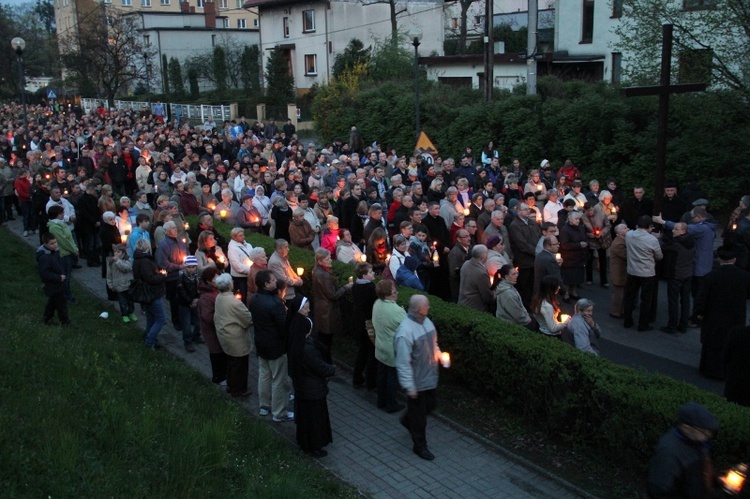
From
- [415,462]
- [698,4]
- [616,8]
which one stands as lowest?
[415,462]

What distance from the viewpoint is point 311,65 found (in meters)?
51.8

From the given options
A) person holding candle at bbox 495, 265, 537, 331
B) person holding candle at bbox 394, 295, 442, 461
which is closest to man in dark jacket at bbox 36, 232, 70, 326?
person holding candle at bbox 394, 295, 442, 461

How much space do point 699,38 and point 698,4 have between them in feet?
2.71

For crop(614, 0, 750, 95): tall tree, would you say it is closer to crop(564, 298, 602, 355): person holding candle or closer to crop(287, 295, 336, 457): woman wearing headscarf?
crop(564, 298, 602, 355): person holding candle

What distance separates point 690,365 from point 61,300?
923 cm

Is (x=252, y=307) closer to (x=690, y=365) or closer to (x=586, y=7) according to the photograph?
(x=690, y=365)

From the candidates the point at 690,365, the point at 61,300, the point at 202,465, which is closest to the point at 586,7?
the point at 690,365

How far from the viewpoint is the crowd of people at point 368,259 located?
8.25 meters

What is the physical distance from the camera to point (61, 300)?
11.1 meters

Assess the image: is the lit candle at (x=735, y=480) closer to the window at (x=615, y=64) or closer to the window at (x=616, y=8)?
the window at (x=616, y=8)

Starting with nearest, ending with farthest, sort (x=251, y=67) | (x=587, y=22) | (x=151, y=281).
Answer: (x=151, y=281) < (x=587, y=22) < (x=251, y=67)

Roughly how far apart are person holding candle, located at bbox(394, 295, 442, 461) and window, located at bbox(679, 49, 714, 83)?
1231cm

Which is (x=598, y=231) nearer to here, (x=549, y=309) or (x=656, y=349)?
(x=656, y=349)

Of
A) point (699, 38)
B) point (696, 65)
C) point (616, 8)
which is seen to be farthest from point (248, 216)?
point (616, 8)
